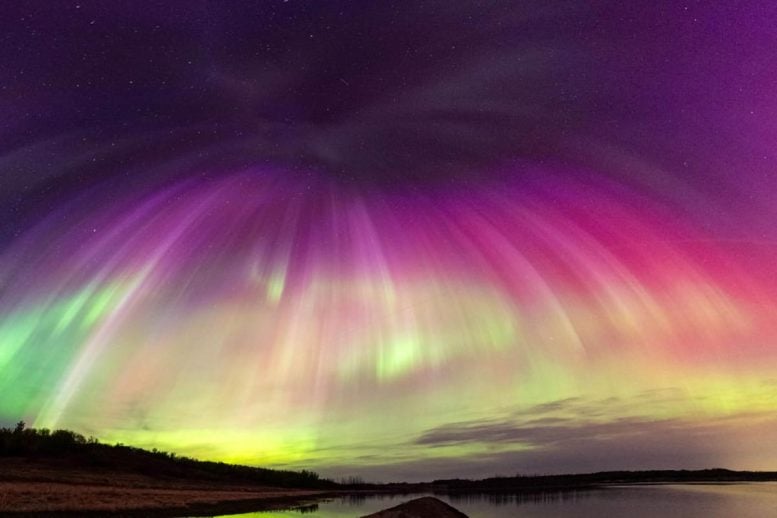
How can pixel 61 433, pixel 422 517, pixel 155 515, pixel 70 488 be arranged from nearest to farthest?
1. pixel 422 517
2. pixel 155 515
3. pixel 70 488
4. pixel 61 433

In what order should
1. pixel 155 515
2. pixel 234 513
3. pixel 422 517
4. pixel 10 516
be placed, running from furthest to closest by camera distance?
pixel 234 513
pixel 155 515
pixel 10 516
pixel 422 517

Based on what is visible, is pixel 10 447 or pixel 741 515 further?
pixel 10 447

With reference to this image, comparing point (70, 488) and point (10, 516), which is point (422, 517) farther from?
point (70, 488)

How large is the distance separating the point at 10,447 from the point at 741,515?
103060 millimetres

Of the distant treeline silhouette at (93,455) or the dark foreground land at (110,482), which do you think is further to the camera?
the distant treeline silhouette at (93,455)

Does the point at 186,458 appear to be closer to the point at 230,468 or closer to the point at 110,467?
the point at 230,468

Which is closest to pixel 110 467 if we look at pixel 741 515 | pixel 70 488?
pixel 70 488

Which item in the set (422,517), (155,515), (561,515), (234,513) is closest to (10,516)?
(155,515)

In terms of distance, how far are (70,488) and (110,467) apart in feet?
111

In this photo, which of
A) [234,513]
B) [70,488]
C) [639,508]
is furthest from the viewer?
[639,508]

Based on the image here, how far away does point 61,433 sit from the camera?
114500 mm

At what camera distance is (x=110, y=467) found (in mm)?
102188

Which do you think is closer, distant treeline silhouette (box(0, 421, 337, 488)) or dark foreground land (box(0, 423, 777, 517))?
dark foreground land (box(0, 423, 777, 517))

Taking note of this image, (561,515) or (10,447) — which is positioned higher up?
(10,447)
